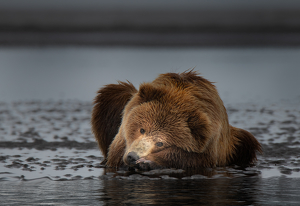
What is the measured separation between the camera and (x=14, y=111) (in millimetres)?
13453

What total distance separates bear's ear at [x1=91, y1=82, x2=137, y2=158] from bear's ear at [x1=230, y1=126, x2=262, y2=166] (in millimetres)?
1924

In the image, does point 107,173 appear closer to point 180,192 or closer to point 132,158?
point 132,158

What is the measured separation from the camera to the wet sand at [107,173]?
15.8 ft

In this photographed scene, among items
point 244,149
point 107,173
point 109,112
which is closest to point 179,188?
point 107,173

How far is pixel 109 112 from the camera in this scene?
321 inches

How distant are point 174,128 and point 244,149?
1666 mm

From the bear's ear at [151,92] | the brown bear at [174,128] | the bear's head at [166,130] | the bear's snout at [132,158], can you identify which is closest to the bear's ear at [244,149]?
the brown bear at [174,128]

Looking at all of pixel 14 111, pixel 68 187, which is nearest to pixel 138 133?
pixel 68 187

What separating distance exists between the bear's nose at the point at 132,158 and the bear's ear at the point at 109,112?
1943mm

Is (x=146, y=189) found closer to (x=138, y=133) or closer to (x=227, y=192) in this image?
(x=227, y=192)

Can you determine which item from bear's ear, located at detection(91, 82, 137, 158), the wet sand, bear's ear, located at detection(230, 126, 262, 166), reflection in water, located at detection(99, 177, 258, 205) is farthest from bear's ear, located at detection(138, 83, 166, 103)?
bear's ear, located at detection(230, 126, 262, 166)

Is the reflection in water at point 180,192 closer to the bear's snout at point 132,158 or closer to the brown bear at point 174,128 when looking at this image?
the bear's snout at point 132,158

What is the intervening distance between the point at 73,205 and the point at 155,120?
85.3 inches

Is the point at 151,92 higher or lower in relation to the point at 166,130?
higher
